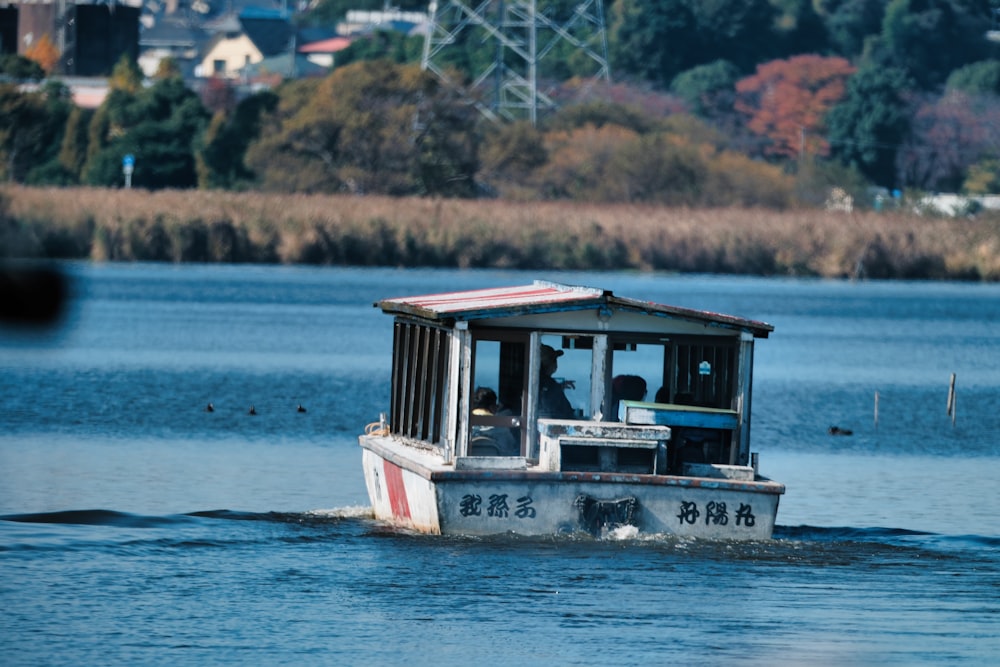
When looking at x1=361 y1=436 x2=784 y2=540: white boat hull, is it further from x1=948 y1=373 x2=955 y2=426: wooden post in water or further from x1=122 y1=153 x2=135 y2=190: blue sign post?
x1=122 y1=153 x2=135 y2=190: blue sign post

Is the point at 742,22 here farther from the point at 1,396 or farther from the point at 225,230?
the point at 1,396

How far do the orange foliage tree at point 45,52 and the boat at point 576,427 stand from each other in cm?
12337

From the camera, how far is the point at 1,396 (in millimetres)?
Result: 37219

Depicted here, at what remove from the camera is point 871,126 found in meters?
122

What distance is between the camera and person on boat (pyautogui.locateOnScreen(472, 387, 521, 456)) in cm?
2188

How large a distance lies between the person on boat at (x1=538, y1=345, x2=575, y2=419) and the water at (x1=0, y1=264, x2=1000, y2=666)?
147 cm

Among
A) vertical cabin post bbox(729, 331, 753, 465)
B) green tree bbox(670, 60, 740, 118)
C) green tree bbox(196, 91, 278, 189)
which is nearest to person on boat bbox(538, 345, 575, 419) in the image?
vertical cabin post bbox(729, 331, 753, 465)

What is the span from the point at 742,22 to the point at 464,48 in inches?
745

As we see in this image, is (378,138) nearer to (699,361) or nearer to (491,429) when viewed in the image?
(699,361)

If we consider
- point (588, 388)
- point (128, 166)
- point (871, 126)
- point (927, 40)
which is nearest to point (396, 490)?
point (588, 388)

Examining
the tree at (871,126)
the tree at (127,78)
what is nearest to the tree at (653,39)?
the tree at (871,126)

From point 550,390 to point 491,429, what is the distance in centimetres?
73

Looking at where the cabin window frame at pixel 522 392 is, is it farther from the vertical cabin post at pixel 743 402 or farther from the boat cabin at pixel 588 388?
the vertical cabin post at pixel 743 402

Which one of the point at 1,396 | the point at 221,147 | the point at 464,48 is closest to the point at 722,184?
the point at 221,147
